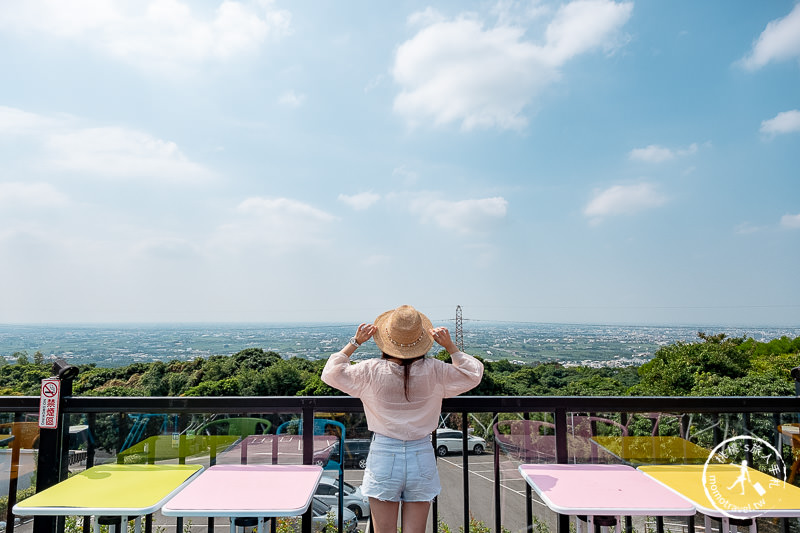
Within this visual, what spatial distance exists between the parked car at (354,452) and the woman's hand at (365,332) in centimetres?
59

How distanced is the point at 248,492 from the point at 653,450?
73.5 inches

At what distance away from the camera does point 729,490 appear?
1.63 meters

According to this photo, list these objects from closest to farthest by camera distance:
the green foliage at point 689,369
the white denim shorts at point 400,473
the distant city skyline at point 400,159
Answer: the white denim shorts at point 400,473
the distant city skyline at point 400,159
the green foliage at point 689,369

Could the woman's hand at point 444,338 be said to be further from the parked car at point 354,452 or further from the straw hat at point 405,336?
the parked car at point 354,452

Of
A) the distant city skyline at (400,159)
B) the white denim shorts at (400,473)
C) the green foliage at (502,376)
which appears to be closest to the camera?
the white denim shorts at (400,473)

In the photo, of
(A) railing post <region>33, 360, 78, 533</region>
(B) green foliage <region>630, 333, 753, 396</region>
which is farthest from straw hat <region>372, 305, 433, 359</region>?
(B) green foliage <region>630, 333, 753, 396</region>

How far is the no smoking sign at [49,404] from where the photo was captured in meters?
2.04

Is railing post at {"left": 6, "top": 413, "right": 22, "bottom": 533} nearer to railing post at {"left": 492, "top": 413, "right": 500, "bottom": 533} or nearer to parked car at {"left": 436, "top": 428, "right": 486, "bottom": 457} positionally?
parked car at {"left": 436, "top": 428, "right": 486, "bottom": 457}

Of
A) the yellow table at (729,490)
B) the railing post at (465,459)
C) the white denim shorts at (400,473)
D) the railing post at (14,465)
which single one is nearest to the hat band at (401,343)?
the white denim shorts at (400,473)

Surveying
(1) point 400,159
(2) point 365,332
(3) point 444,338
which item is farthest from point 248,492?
(1) point 400,159

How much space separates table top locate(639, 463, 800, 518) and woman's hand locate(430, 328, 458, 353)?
985 millimetres

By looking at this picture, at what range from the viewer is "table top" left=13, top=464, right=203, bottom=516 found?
146cm

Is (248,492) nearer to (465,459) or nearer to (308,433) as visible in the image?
(308,433)

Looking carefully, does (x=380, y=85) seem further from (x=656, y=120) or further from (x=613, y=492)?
(x=613, y=492)
